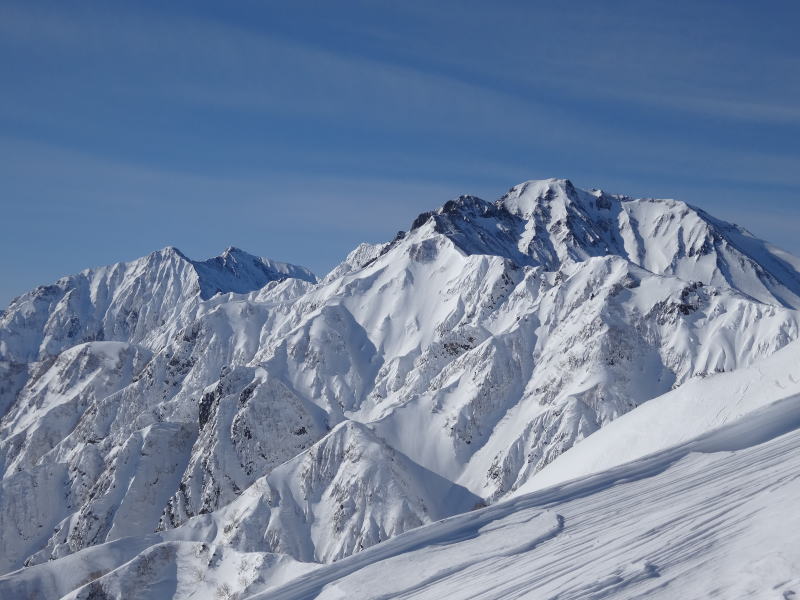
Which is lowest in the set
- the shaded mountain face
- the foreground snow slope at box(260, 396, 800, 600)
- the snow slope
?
the foreground snow slope at box(260, 396, 800, 600)

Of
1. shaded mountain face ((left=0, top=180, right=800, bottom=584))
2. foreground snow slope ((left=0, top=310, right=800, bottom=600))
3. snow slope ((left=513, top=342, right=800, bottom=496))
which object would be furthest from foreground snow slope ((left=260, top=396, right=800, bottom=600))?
shaded mountain face ((left=0, top=180, right=800, bottom=584))

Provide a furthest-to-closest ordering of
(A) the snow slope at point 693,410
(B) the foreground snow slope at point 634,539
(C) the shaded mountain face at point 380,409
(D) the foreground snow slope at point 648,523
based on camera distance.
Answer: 1. (C) the shaded mountain face at point 380,409
2. (A) the snow slope at point 693,410
3. (D) the foreground snow slope at point 648,523
4. (B) the foreground snow slope at point 634,539

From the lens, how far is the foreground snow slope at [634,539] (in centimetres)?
856

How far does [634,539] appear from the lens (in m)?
10.5

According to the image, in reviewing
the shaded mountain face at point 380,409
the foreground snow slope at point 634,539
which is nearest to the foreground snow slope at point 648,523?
the foreground snow slope at point 634,539

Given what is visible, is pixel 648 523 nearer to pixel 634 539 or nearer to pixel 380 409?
pixel 634 539

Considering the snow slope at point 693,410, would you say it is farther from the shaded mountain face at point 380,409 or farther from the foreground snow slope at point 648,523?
the shaded mountain face at point 380,409

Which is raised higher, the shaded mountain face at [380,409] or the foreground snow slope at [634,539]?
the shaded mountain face at [380,409]

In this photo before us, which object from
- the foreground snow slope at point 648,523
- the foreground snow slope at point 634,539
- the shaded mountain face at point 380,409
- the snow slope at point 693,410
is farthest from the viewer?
the shaded mountain face at point 380,409

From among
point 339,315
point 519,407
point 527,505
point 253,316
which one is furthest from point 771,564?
point 253,316

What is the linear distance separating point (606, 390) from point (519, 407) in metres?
13.7

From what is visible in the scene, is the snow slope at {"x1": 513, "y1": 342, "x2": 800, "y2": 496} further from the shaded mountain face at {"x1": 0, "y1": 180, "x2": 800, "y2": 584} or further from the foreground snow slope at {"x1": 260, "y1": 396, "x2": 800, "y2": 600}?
the shaded mountain face at {"x1": 0, "y1": 180, "x2": 800, "y2": 584}

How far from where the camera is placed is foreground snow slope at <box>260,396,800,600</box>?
8.56 meters

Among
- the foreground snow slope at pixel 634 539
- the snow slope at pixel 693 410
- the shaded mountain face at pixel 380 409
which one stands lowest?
the foreground snow slope at pixel 634 539
